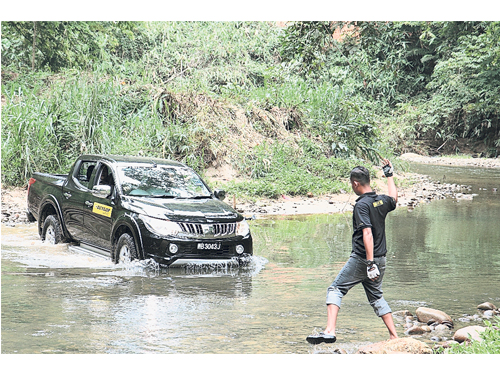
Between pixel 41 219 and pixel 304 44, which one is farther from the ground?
pixel 304 44

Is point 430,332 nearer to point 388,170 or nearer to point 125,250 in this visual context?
point 388,170

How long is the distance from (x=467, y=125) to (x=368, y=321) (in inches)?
1512

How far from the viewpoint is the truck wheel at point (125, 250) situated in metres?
8.84

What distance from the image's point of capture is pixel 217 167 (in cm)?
2011

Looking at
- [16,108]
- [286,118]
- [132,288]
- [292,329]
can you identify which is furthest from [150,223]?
[286,118]

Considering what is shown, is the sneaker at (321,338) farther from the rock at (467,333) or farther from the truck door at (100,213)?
the truck door at (100,213)

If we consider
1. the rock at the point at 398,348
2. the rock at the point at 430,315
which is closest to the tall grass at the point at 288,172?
the rock at the point at 430,315

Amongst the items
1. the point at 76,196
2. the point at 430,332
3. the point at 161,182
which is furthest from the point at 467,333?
the point at 76,196

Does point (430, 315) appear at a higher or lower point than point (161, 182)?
lower

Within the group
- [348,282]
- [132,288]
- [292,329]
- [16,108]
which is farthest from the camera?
[16,108]

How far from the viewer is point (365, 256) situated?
19.3ft

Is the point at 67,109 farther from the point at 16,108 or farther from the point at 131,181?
the point at 131,181

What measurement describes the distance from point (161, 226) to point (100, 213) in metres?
1.31

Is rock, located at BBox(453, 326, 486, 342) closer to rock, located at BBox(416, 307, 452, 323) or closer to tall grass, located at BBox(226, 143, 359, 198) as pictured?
rock, located at BBox(416, 307, 452, 323)
